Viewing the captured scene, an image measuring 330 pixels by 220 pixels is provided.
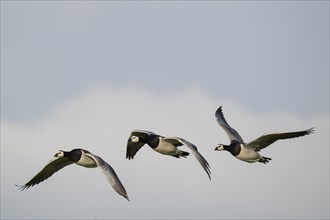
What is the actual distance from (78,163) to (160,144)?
332 centimetres

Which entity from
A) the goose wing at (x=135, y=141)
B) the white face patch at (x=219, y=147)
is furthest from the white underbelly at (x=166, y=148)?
the white face patch at (x=219, y=147)

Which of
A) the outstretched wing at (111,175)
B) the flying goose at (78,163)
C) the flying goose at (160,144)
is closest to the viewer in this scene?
the outstretched wing at (111,175)

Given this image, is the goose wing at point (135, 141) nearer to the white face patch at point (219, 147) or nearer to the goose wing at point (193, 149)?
the goose wing at point (193, 149)

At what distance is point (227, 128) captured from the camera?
36156 millimetres

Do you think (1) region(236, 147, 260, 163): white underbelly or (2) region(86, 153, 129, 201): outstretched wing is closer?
(2) region(86, 153, 129, 201): outstretched wing

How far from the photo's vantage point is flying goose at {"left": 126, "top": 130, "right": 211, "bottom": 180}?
32500mm

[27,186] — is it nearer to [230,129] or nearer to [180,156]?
[180,156]

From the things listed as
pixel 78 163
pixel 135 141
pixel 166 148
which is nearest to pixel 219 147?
pixel 166 148

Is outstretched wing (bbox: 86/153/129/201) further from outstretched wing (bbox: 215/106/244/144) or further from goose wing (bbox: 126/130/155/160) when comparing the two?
outstretched wing (bbox: 215/106/244/144)

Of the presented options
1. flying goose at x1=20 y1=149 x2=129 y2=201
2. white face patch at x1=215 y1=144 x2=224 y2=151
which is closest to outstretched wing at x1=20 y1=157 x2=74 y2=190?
flying goose at x1=20 y1=149 x2=129 y2=201

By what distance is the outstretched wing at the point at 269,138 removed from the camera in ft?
109

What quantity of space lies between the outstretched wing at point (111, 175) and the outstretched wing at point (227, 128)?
20.0ft

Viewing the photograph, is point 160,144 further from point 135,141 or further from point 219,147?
point 219,147

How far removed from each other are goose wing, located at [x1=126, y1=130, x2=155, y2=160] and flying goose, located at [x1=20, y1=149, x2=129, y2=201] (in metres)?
3.03
